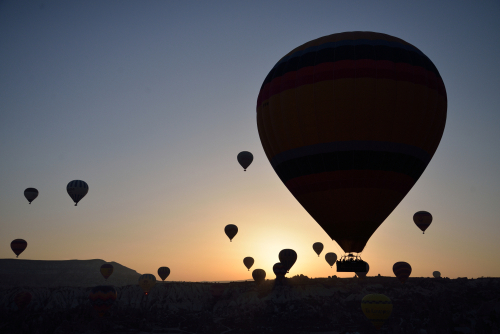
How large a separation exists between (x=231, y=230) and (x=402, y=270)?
25651 millimetres

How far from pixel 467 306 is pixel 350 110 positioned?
43135mm

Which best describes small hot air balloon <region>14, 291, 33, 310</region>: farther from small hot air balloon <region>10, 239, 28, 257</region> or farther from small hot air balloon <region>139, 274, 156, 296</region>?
small hot air balloon <region>139, 274, 156, 296</region>

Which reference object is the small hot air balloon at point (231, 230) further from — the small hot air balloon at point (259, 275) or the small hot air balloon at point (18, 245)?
the small hot air balloon at point (18, 245)

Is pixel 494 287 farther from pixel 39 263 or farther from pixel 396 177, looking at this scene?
pixel 39 263

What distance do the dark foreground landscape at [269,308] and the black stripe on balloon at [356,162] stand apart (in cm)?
2998

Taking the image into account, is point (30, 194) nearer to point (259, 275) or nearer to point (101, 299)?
point (101, 299)

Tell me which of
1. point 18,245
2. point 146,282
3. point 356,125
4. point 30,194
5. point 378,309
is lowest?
point 378,309

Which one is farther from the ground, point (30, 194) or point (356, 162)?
point (30, 194)

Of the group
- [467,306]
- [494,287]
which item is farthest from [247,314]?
[494,287]

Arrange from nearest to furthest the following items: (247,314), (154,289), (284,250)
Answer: (247,314) → (284,250) → (154,289)

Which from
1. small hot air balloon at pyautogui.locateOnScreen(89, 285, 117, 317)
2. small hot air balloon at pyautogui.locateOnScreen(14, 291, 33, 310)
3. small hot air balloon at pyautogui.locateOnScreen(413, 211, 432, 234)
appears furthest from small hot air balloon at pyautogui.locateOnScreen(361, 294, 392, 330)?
small hot air balloon at pyautogui.locateOnScreen(14, 291, 33, 310)

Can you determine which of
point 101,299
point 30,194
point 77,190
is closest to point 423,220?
point 101,299

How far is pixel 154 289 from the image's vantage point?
244 feet

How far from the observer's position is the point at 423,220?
187ft
